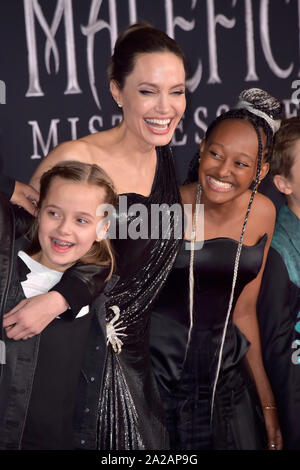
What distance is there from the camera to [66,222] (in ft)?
6.56

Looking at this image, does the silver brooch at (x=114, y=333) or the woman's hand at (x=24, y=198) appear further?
the silver brooch at (x=114, y=333)

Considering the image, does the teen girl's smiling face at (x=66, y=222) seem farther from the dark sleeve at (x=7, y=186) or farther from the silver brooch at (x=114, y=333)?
the silver brooch at (x=114, y=333)

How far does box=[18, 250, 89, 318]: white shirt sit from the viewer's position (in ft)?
6.50

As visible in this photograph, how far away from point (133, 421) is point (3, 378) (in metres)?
0.52

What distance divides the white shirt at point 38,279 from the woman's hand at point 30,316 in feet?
0.14

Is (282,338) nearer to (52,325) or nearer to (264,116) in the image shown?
(264,116)

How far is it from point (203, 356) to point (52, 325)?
642mm

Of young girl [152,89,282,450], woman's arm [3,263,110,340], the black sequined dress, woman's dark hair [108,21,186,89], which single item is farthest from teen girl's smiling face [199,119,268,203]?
woman's arm [3,263,110,340]

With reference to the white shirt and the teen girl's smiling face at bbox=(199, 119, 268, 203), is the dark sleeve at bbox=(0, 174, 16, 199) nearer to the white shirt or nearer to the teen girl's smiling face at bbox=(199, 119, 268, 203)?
the white shirt

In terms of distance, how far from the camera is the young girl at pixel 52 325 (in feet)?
6.32

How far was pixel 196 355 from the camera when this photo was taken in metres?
2.42

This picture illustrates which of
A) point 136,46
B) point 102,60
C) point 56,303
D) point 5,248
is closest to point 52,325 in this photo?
point 56,303

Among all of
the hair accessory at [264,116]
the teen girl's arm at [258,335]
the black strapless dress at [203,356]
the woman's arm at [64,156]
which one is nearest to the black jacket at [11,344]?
the woman's arm at [64,156]
